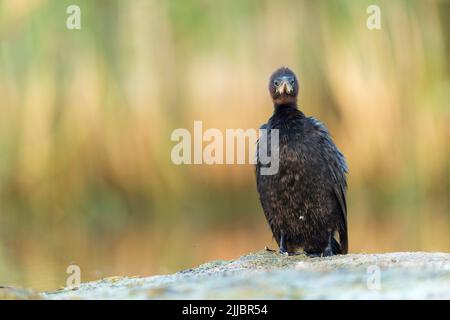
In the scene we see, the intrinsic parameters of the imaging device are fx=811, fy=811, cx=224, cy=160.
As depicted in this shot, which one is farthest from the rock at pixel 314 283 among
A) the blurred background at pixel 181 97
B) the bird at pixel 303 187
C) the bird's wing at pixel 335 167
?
the blurred background at pixel 181 97

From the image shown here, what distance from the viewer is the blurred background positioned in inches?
589

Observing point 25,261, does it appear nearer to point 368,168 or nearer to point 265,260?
point 265,260

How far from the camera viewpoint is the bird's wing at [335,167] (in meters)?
7.03

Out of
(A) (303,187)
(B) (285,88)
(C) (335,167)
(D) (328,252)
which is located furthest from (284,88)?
(D) (328,252)

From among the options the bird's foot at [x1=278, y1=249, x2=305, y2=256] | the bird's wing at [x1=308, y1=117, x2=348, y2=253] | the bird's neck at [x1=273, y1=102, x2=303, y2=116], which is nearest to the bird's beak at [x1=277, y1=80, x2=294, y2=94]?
the bird's neck at [x1=273, y1=102, x2=303, y2=116]

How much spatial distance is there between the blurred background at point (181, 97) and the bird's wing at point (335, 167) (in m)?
7.04

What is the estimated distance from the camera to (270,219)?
7199 millimetres

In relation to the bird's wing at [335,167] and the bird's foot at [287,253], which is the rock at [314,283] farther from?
the bird's wing at [335,167]

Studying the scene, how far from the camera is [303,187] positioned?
6902 millimetres

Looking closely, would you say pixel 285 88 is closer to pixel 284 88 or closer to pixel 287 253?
pixel 284 88

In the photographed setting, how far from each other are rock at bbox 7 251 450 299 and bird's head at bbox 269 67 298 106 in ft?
6.96

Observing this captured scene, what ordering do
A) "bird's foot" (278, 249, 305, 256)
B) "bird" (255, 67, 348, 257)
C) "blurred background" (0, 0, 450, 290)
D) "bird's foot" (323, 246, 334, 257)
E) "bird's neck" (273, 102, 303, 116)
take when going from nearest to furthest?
"bird's foot" (278, 249, 305, 256) → "bird" (255, 67, 348, 257) → "bird's foot" (323, 246, 334, 257) → "bird's neck" (273, 102, 303, 116) → "blurred background" (0, 0, 450, 290)

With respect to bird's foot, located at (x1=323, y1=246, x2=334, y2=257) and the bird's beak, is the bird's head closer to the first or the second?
the bird's beak

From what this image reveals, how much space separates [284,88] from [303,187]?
1008 mm
